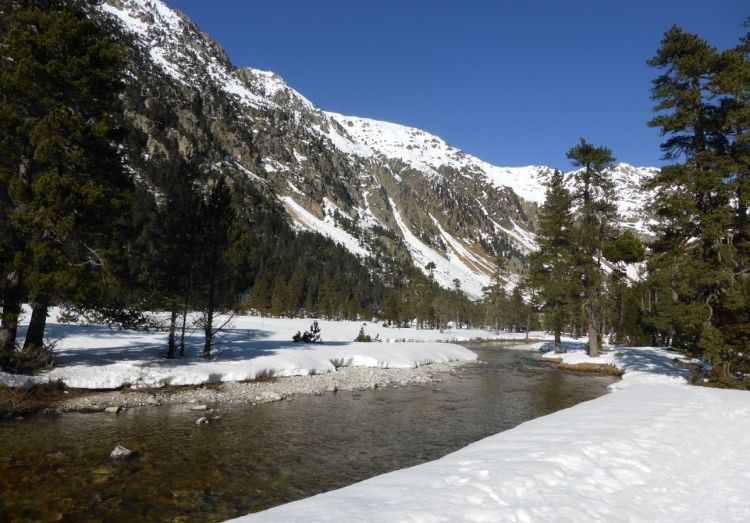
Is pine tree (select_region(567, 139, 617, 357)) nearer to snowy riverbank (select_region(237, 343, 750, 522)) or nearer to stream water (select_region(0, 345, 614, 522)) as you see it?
stream water (select_region(0, 345, 614, 522))

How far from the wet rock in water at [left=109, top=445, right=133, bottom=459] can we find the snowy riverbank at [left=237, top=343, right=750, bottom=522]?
23.2ft

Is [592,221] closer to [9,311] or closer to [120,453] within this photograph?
[120,453]

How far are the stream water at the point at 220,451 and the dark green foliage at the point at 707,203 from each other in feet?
22.2

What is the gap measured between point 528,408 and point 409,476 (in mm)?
14068

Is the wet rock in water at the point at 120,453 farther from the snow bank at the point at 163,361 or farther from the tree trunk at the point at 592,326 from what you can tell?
the tree trunk at the point at 592,326

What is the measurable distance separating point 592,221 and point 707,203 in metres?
16.4

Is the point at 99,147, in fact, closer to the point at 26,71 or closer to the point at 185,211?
the point at 26,71

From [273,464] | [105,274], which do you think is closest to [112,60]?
[105,274]

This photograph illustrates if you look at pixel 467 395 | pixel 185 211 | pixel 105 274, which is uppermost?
pixel 185 211

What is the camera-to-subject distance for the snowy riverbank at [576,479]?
6.04 m

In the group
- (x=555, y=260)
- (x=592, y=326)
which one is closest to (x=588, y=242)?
(x=555, y=260)

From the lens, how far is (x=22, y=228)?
15242 millimetres

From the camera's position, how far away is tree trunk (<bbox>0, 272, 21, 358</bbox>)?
52.2 ft

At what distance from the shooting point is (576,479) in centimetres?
737
